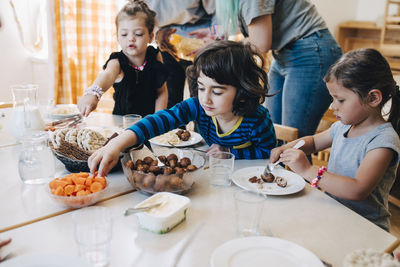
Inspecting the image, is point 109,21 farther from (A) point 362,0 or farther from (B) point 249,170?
(A) point 362,0

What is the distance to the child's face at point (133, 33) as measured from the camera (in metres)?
2.03

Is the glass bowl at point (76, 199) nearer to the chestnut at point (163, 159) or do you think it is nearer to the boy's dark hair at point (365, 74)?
the chestnut at point (163, 159)

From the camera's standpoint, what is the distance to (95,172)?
3.67 feet

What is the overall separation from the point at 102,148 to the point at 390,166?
40.6 inches

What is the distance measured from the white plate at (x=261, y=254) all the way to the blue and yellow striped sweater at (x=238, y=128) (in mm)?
708

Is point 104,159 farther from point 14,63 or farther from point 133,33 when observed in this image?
point 14,63

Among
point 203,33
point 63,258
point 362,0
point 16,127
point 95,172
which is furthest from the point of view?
point 362,0

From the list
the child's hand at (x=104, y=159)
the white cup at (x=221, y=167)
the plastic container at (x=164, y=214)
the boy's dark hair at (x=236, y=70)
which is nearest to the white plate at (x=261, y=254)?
the plastic container at (x=164, y=214)

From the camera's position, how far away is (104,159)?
1.12 m

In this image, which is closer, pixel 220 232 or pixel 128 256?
pixel 128 256

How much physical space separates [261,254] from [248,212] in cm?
12

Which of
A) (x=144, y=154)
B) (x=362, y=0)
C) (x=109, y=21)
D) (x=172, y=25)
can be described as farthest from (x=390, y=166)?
(x=362, y=0)

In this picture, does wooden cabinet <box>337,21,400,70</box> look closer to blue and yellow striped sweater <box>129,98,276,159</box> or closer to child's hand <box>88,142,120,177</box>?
blue and yellow striped sweater <box>129,98,276,159</box>

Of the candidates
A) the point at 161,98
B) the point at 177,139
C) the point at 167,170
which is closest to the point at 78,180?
the point at 167,170
